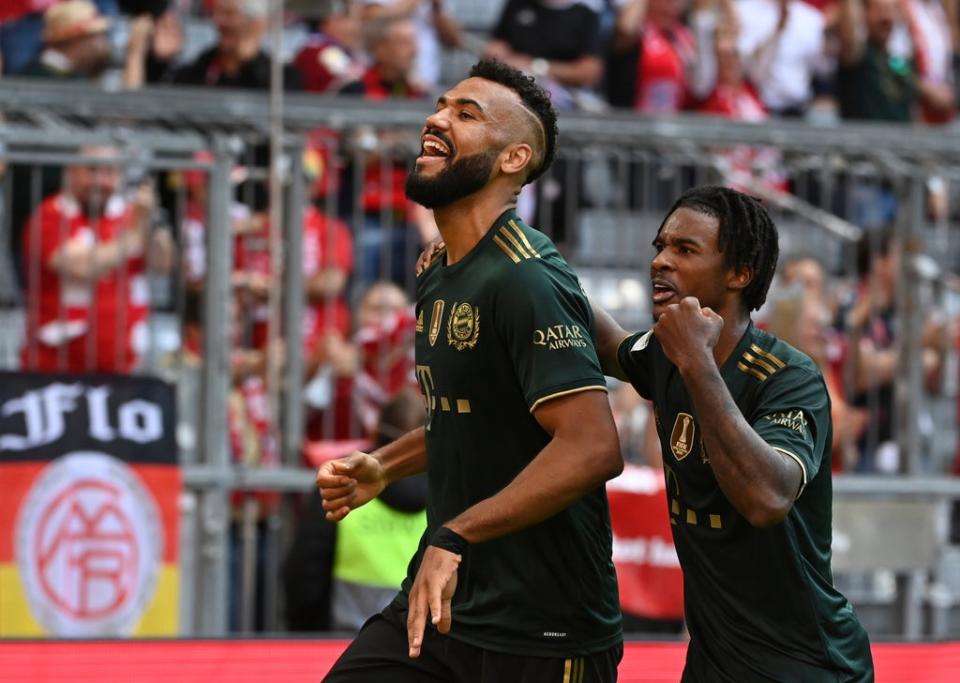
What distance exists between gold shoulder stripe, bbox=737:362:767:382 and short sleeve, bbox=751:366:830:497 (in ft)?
0.05

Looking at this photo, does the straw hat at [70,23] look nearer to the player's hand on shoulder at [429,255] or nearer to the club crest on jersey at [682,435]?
the player's hand on shoulder at [429,255]

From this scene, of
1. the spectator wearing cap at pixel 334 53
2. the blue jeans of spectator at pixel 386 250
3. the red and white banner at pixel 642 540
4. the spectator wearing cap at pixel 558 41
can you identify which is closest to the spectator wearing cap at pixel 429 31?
the spectator wearing cap at pixel 334 53

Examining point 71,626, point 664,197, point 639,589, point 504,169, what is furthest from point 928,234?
point 504,169

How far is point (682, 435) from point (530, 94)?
982 millimetres

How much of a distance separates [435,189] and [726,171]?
487cm

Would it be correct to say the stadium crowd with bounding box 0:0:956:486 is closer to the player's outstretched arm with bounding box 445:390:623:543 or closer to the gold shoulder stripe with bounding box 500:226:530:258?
the gold shoulder stripe with bounding box 500:226:530:258

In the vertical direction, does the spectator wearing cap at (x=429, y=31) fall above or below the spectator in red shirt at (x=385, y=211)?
above

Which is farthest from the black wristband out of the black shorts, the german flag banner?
the german flag banner

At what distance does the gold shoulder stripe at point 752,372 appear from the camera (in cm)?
407

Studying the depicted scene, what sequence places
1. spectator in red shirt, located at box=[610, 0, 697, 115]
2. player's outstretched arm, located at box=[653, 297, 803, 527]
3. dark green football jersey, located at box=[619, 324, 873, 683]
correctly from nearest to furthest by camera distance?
player's outstretched arm, located at box=[653, 297, 803, 527] → dark green football jersey, located at box=[619, 324, 873, 683] → spectator in red shirt, located at box=[610, 0, 697, 115]

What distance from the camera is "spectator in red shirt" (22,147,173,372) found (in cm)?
800

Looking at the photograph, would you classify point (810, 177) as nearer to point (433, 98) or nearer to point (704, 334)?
point (433, 98)

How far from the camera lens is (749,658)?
407 cm

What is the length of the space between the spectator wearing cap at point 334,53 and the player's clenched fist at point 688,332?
6232mm
